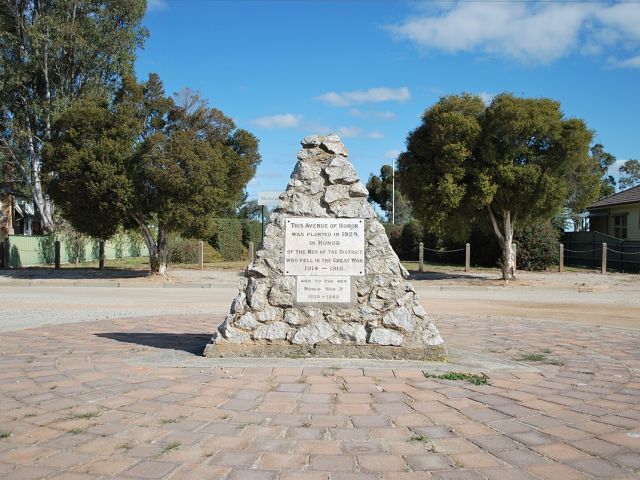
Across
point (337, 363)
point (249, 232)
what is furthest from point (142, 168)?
point (249, 232)

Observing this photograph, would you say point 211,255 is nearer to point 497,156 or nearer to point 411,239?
point 411,239

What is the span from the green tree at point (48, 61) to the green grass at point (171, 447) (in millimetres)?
27257

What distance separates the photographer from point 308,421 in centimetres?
372

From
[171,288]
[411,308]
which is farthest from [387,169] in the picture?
[411,308]

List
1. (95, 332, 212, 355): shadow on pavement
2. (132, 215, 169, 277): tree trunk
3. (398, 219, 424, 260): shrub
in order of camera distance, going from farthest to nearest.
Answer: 1. (398, 219, 424, 260): shrub
2. (132, 215, 169, 277): tree trunk
3. (95, 332, 212, 355): shadow on pavement

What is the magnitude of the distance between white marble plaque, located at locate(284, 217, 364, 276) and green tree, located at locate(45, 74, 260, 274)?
1269 cm

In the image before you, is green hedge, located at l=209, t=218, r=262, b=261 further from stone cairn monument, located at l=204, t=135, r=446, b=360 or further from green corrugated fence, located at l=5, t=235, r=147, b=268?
stone cairn monument, located at l=204, t=135, r=446, b=360

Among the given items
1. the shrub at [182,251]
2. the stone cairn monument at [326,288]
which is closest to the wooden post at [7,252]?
the shrub at [182,251]

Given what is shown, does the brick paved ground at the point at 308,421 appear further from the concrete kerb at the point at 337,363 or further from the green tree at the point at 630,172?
the green tree at the point at 630,172

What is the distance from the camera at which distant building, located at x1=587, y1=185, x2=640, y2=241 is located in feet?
94.4

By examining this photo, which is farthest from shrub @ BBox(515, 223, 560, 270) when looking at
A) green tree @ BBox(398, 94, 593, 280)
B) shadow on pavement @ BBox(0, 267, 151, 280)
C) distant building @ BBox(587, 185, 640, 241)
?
shadow on pavement @ BBox(0, 267, 151, 280)

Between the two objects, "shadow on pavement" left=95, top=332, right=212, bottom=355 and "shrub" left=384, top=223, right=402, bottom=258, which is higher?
"shrub" left=384, top=223, right=402, bottom=258

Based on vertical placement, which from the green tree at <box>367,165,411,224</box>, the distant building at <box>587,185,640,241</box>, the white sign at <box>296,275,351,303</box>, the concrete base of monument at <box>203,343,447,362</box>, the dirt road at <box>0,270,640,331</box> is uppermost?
the green tree at <box>367,165,411,224</box>

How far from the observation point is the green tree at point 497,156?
17672 mm
